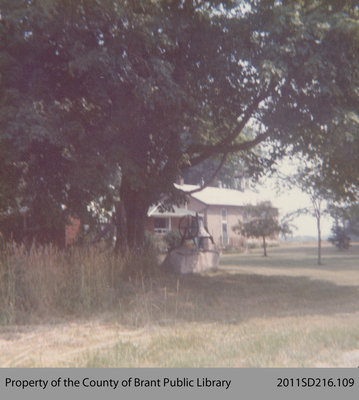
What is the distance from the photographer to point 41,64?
1073 centimetres

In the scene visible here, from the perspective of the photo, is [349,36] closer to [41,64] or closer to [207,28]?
[207,28]

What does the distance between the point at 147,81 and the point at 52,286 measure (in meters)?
4.87

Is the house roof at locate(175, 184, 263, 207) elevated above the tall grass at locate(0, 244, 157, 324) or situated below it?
above

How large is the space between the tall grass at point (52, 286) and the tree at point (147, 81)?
156 centimetres

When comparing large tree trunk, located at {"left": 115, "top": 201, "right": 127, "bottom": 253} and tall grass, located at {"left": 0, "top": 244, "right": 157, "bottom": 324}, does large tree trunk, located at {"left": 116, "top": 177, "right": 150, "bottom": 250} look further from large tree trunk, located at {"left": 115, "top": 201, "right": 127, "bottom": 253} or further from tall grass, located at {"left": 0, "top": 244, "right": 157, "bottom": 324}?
tall grass, located at {"left": 0, "top": 244, "right": 157, "bottom": 324}

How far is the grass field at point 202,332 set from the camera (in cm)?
551

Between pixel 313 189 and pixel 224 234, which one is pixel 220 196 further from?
pixel 313 189

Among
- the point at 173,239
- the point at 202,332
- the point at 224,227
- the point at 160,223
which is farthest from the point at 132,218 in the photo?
the point at 224,227

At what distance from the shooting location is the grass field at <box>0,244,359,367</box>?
5.51m

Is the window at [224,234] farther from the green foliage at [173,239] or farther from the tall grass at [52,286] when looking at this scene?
the tall grass at [52,286]

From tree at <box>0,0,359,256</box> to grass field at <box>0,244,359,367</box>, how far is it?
306 centimetres

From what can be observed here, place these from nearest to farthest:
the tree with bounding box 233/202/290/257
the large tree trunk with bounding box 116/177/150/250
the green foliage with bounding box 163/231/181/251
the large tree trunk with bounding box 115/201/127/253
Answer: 1. the large tree trunk with bounding box 116/177/150/250
2. the large tree trunk with bounding box 115/201/127/253
3. the green foliage with bounding box 163/231/181/251
4. the tree with bounding box 233/202/290/257

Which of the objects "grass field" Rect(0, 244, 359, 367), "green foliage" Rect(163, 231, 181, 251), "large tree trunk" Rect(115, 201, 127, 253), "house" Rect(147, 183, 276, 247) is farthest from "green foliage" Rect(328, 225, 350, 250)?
"large tree trunk" Rect(115, 201, 127, 253)
